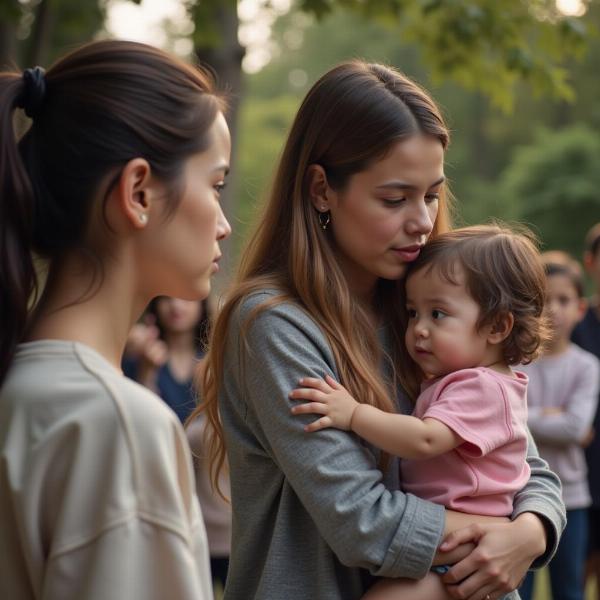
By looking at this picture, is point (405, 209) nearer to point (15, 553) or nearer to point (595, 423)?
point (15, 553)

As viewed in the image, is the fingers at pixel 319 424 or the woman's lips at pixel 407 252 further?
the woman's lips at pixel 407 252

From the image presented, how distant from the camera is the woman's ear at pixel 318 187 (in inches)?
98.0

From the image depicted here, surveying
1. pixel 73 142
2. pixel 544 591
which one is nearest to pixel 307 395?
pixel 73 142

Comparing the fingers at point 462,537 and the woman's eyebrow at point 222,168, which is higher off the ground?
the woman's eyebrow at point 222,168

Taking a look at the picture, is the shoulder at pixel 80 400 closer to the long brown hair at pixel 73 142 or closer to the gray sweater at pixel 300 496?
the long brown hair at pixel 73 142

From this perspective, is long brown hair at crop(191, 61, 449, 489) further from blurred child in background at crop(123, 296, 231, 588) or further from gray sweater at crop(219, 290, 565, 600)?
blurred child in background at crop(123, 296, 231, 588)

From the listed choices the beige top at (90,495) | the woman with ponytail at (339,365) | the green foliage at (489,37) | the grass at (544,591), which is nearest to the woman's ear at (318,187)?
the woman with ponytail at (339,365)

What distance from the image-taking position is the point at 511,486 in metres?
2.39

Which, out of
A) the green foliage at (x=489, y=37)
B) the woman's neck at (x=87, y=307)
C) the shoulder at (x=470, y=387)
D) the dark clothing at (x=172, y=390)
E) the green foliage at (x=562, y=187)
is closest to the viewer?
the woman's neck at (x=87, y=307)

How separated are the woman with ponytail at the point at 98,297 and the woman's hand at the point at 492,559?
2.43 ft

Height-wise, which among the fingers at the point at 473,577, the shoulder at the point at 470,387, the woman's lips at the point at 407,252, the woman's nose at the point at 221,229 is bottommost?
the fingers at the point at 473,577

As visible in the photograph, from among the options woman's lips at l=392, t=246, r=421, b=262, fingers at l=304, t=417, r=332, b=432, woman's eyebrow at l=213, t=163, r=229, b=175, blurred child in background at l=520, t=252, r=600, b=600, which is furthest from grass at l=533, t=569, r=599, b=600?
woman's eyebrow at l=213, t=163, r=229, b=175

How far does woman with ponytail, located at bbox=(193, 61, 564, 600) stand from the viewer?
216 centimetres

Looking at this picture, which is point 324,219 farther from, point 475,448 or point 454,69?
point 454,69
